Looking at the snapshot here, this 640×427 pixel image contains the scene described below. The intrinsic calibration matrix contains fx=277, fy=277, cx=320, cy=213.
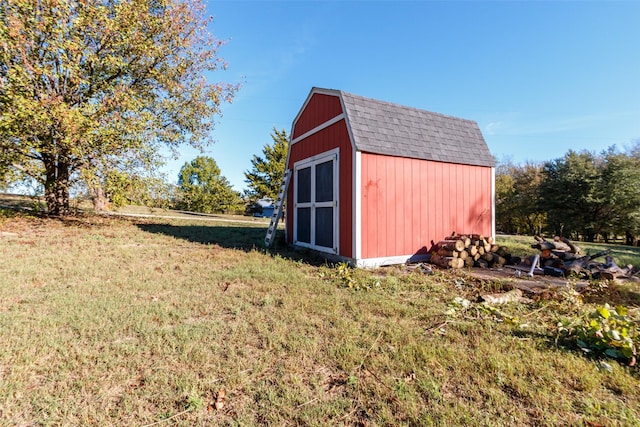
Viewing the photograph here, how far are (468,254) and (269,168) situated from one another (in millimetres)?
26138

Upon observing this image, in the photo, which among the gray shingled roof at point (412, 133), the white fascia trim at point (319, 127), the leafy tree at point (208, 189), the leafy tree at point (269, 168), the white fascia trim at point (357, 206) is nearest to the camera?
the white fascia trim at point (357, 206)

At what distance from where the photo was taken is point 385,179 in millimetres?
5625

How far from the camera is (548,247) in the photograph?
5.77 m

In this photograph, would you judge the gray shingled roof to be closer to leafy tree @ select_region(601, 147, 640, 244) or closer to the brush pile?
the brush pile

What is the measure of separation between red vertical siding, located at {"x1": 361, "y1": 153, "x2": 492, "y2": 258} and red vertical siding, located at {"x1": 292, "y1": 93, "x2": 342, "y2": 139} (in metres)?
1.50

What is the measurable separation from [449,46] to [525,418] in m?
13.0

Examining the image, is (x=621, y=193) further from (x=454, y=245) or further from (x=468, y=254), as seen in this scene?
(x=454, y=245)

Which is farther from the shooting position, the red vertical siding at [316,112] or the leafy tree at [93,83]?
the leafy tree at [93,83]

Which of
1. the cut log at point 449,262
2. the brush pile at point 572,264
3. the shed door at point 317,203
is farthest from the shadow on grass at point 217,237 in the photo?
the brush pile at point 572,264

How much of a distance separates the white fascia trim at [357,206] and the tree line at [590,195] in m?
19.3

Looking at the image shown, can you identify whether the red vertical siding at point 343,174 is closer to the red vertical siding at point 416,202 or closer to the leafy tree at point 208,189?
the red vertical siding at point 416,202

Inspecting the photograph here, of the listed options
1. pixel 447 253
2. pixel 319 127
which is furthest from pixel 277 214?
pixel 447 253

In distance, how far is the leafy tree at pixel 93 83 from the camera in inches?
295

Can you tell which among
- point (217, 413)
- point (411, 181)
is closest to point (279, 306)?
point (217, 413)
